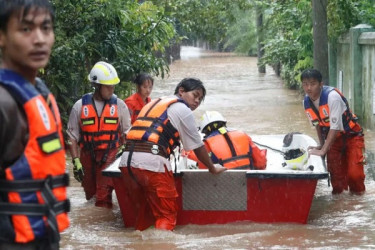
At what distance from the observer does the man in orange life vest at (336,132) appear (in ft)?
29.5

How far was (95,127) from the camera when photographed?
29.1 feet

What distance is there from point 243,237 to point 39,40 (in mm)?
4701

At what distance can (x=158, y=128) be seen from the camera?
7.23m

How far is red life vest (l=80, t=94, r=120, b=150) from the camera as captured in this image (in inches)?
348

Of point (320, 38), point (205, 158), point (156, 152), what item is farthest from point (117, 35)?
point (205, 158)

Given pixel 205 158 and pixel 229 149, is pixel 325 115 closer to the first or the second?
pixel 229 149

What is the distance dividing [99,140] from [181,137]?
1.98 meters

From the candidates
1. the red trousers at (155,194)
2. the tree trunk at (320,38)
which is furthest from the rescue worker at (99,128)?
the tree trunk at (320,38)

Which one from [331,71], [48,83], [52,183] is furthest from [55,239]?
[331,71]

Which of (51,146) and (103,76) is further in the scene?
(103,76)

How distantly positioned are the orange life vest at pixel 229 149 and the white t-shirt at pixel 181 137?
88cm

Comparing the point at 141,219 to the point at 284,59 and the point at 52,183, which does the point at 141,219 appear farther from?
the point at 284,59

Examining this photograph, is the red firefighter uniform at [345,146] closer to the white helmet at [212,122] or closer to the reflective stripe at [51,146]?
the white helmet at [212,122]

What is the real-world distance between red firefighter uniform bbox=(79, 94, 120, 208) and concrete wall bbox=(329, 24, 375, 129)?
732cm
